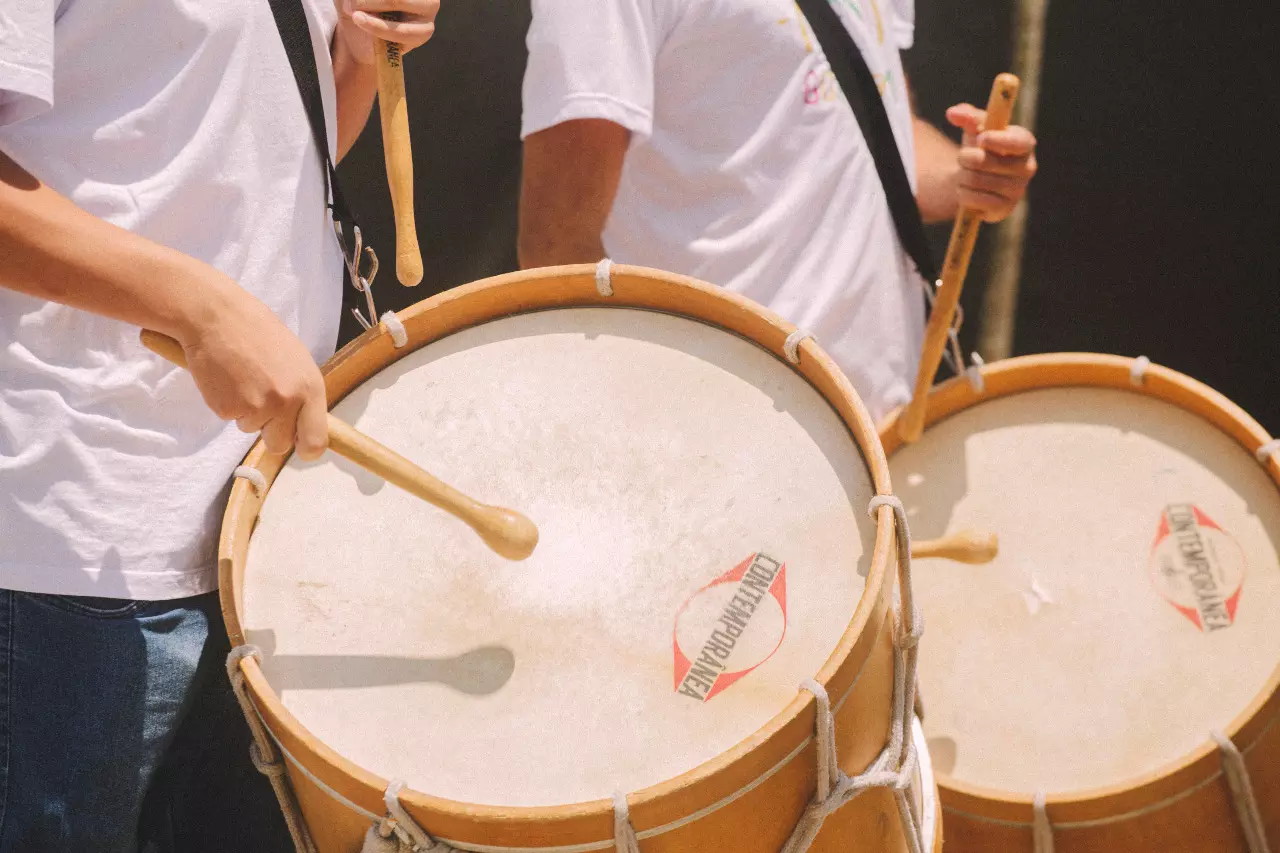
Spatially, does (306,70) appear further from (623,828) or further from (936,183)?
(936,183)

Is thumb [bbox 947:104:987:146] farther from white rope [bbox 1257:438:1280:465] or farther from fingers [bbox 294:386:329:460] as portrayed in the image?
fingers [bbox 294:386:329:460]

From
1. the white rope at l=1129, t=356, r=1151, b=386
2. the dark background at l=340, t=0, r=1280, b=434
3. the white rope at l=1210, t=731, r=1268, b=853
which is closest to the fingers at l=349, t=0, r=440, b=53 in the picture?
the white rope at l=1129, t=356, r=1151, b=386

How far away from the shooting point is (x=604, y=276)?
3.44 feet

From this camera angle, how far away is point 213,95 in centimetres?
98

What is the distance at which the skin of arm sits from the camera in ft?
4.17

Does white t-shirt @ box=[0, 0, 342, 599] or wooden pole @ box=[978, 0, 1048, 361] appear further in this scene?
wooden pole @ box=[978, 0, 1048, 361]

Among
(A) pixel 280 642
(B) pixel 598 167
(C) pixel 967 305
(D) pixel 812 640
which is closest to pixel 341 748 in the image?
(A) pixel 280 642

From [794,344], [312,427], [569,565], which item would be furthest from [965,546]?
[312,427]

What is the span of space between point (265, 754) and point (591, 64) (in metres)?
0.72

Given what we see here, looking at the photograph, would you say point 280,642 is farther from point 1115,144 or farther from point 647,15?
point 1115,144

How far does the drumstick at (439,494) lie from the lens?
889mm

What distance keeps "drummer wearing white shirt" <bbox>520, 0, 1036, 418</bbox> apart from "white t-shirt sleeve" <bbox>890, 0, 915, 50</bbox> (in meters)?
0.12

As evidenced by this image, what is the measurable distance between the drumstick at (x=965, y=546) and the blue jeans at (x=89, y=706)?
70cm

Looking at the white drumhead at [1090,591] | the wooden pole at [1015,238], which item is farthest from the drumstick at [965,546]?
the wooden pole at [1015,238]
